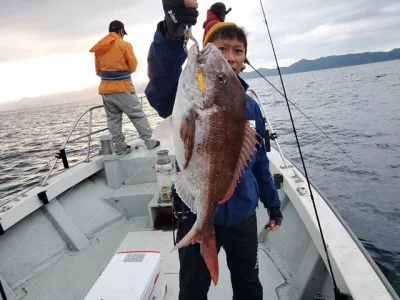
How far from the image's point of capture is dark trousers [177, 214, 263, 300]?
6.50 feet

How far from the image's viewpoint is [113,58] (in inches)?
212

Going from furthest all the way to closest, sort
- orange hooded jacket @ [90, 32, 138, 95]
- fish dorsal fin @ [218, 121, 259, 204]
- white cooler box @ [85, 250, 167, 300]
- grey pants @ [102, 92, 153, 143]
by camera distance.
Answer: grey pants @ [102, 92, 153, 143]
orange hooded jacket @ [90, 32, 138, 95]
white cooler box @ [85, 250, 167, 300]
fish dorsal fin @ [218, 121, 259, 204]

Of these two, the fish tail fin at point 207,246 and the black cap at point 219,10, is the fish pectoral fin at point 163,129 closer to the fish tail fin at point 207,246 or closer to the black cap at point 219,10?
the fish tail fin at point 207,246

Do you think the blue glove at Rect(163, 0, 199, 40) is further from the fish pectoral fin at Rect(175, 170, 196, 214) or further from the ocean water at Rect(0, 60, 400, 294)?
the ocean water at Rect(0, 60, 400, 294)

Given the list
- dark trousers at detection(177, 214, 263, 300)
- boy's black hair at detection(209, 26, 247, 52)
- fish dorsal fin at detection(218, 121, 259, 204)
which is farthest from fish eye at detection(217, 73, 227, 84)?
dark trousers at detection(177, 214, 263, 300)

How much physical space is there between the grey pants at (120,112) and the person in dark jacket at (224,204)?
12.2 feet

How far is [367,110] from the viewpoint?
19.6 m

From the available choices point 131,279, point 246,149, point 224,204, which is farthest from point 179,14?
point 131,279

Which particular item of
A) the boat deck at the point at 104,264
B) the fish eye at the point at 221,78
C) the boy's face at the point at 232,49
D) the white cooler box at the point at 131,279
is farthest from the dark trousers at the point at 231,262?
the boy's face at the point at 232,49

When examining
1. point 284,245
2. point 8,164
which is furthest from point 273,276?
point 8,164

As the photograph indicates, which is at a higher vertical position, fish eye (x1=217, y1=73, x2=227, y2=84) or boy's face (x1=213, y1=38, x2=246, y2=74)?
boy's face (x1=213, y1=38, x2=246, y2=74)

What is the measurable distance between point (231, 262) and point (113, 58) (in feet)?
14.8

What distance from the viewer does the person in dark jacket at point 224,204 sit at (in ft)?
5.70

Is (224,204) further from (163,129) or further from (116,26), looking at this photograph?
(116,26)
